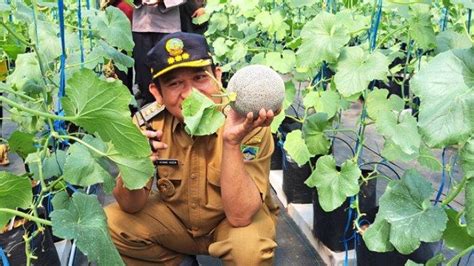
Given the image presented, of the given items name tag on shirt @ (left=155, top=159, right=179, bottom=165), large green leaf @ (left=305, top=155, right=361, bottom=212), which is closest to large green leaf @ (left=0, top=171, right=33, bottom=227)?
Answer: name tag on shirt @ (left=155, top=159, right=179, bottom=165)

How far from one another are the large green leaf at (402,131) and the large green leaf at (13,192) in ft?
2.76

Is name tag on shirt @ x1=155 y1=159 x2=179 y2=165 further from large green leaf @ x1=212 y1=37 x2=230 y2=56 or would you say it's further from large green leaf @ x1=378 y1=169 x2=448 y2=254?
large green leaf @ x1=212 y1=37 x2=230 y2=56

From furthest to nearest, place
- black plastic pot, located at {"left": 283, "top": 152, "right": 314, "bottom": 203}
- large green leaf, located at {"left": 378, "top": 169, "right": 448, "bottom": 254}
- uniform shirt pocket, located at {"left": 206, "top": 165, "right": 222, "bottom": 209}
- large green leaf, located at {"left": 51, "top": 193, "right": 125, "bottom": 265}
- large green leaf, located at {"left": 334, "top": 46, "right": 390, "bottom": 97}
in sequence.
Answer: black plastic pot, located at {"left": 283, "top": 152, "right": 314, "bottom": 203} → uniform shirt pocket, located at {"left": 206, "top": 165, "right": 222, "bottom": 209} → large green leaf, located at {"left": 334, "top": 46, "right": 390, "bottom": 97} → large green leaf, located at {"left": 378, "top": 169, "right": 448, "bottom": 254} → large green leaf, located at {"left": 51, "top": 193, "right": 125, "bottom": 265}

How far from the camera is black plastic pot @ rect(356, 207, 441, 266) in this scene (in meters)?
1.51

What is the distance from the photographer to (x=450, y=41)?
52.3 inches

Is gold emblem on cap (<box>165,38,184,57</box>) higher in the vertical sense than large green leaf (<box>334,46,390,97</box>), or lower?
higher

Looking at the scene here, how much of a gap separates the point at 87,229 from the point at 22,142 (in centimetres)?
55

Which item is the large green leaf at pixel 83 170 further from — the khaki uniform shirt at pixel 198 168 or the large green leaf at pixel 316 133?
the large green leaf at pixel 316 133

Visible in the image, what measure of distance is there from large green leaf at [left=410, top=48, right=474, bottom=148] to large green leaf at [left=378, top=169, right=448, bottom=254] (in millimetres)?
317

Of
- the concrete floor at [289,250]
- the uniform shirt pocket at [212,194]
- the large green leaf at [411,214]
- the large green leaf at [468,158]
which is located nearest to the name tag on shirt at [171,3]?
the concrete floor at [289,250]

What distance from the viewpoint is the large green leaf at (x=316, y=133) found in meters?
1.75

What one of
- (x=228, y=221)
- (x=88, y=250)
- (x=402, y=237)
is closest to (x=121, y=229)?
(x=228, y=221)

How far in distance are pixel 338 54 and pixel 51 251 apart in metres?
1.14

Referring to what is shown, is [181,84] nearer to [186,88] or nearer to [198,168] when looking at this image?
[186,88]
